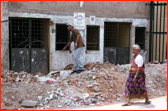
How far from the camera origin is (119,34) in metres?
9.95

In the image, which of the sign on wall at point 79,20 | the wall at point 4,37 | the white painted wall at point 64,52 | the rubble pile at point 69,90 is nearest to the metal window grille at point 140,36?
the white painted wall at point 64,52

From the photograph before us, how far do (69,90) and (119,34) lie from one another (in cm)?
543

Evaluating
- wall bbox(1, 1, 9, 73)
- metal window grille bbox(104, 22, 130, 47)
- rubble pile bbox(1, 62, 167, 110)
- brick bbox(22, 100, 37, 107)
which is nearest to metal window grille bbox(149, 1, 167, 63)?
metal window grille bbox(104, 22, 130, 47)

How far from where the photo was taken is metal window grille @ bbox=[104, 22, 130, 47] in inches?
375

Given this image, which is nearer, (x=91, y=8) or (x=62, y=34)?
(x=62, y=34)

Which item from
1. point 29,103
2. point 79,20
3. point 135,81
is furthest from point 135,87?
point 79,20

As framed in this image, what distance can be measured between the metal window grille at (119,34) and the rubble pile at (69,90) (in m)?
2.82

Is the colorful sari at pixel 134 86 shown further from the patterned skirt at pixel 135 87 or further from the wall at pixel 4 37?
the wall at pixel 4 37

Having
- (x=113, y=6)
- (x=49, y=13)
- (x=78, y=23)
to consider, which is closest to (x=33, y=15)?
(x=49, y=13)

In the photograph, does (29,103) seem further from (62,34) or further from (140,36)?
(140,36)

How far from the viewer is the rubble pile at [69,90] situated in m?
5.00

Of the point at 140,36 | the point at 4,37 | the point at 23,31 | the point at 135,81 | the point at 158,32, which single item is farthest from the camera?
the point at 140,36

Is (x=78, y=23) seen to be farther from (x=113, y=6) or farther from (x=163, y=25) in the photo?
(x=163, y=25)

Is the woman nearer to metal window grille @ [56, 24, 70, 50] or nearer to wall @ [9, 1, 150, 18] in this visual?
metal window grille @ [56, 24, 70, 50]
